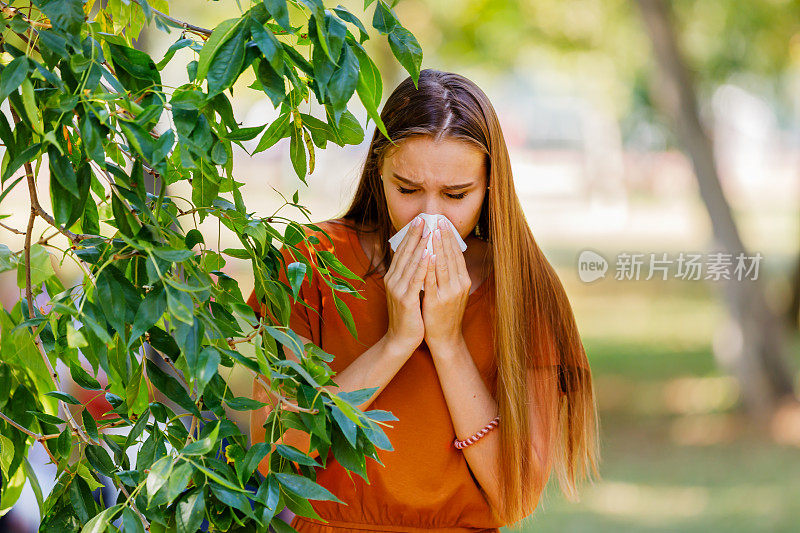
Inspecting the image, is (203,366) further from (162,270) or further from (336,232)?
(336,232)

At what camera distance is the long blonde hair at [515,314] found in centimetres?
168

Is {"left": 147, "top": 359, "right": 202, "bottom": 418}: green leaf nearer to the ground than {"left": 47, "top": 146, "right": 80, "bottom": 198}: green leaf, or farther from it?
nearer to the ground

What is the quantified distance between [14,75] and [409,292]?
0.87 m

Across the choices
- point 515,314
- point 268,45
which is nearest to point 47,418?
point 268,45

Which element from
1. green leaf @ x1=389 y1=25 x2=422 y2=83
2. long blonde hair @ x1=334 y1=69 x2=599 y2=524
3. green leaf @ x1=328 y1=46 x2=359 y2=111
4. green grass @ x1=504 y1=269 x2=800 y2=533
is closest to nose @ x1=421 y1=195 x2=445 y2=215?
long blonde hair @ x1=334 y1=69 x2=599 y2=524

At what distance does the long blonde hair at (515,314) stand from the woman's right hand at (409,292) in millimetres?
152

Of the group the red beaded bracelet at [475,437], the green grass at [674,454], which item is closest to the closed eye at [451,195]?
the red beaded bracelet at [475,437]

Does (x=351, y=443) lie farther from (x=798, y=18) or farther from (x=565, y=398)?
(x=798, y=18)

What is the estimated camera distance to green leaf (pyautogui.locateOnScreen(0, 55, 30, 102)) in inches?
35.6

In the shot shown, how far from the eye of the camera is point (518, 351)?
5.69 ft

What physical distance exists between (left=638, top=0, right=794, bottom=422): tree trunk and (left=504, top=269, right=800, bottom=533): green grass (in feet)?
1.21

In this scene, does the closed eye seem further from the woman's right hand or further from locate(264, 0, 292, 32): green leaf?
locate(264, 0, 292, 32): green leaf

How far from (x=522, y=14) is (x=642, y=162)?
11.0m

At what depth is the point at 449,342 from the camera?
1.69 m
